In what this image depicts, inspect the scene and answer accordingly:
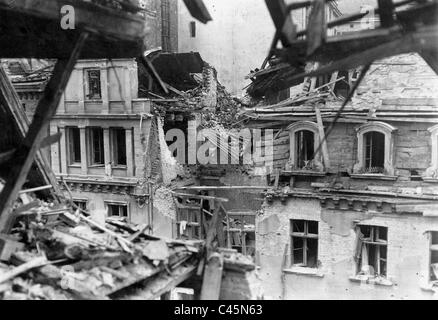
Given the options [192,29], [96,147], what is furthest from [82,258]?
[192,29]

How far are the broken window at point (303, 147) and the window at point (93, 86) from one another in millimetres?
11258

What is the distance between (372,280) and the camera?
18.1m

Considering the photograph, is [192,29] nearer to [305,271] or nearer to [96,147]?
[96,147]

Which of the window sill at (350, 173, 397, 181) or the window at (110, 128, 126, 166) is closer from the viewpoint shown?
the window sill at (350, 173, 397, 181)

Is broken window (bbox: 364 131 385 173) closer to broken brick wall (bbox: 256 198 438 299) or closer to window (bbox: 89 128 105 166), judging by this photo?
broken brick wall (bbox: 256 198 438 299)

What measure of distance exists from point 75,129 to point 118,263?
20817 millimetres

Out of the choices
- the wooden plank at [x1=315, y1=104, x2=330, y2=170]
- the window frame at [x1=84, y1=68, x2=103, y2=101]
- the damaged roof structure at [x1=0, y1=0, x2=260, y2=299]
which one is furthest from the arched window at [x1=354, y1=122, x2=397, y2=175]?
the window frame at [x1=84, y1=68, x2=103, y2=101]

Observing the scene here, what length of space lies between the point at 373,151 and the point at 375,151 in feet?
0.23

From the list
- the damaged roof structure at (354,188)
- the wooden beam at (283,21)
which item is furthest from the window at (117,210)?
the wooden beam at (283,21)

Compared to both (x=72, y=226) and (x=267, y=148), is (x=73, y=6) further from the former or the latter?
(x=267, y=148)

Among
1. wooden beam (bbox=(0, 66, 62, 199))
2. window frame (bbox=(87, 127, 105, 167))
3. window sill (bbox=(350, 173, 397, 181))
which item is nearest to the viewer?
wooden beam (bbox=(0, 66, 62, 199))

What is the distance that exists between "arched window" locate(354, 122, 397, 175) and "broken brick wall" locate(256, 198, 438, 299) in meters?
1.66

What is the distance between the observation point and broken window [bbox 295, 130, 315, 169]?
1942 cm

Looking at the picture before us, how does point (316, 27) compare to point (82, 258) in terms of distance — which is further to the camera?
point (82, 258)
